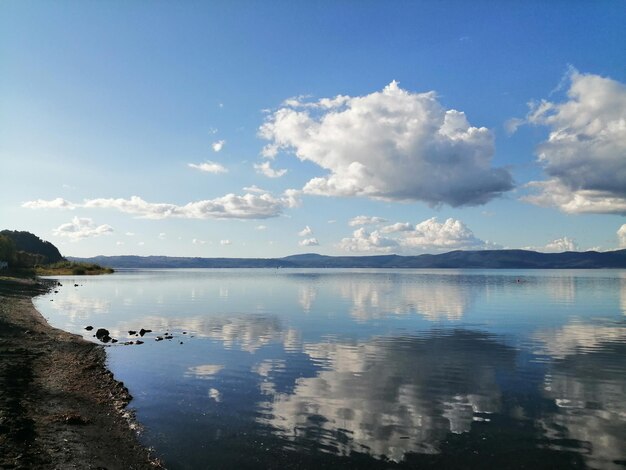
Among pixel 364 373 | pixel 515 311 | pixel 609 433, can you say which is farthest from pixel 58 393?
pixel 515 311

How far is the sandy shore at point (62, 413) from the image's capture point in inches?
670

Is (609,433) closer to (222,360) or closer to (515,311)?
(222,360)

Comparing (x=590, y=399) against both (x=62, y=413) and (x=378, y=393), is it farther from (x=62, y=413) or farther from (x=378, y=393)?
(x=62, y=413)

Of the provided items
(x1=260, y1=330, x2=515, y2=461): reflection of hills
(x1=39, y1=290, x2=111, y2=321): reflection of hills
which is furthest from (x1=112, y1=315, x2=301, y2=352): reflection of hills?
(x1=39, y1=290, x2=111, y2=321): reflection of hills

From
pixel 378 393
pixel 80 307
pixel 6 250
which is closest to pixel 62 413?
pixel 378 393

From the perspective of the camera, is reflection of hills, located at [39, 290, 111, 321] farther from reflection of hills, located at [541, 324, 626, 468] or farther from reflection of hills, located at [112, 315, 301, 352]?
reflection of hills, located at [541, 324, 626, 468]

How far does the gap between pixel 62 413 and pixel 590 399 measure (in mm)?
29578

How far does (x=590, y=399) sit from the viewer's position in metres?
27.1

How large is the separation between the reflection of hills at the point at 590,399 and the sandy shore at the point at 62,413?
61.5 ft

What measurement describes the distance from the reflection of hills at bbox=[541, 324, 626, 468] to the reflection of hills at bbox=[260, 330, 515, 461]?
A: 3.64 meters

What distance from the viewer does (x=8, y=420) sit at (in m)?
19.6

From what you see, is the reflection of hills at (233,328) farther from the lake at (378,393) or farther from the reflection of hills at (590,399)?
the reflection of hills at (590,399)

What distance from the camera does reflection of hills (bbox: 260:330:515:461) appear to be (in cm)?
2106

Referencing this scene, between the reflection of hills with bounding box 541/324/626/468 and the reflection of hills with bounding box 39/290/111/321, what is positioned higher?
the reflection of hills with bounding box 541/324/626/468
